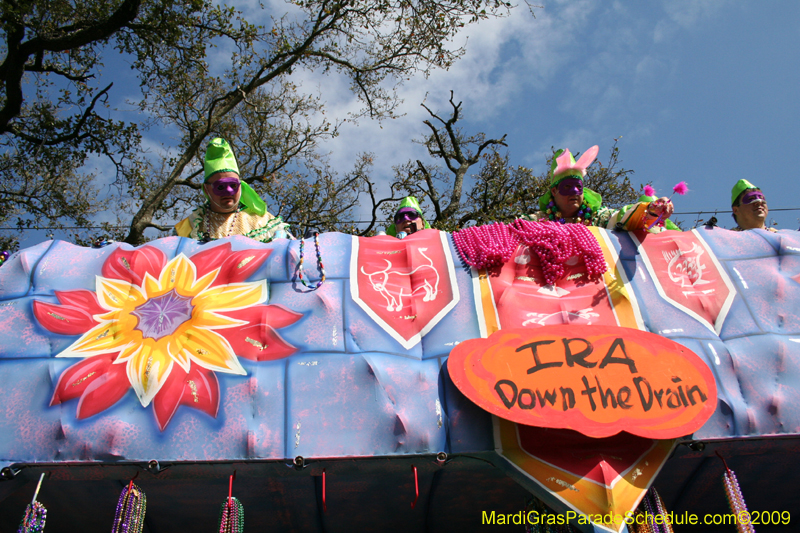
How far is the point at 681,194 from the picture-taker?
3.01 metres

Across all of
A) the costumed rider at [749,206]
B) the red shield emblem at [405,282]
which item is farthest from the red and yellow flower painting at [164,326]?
the costumed rider at [749,206]

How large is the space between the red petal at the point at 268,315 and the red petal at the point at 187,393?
0.33 metres

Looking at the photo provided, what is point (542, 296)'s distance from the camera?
9.36ft

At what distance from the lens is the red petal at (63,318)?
8.77 feet

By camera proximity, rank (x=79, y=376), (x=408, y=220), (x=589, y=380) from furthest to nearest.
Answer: (x=408, y=220), (x=79, y=376), (x=589, y=380)

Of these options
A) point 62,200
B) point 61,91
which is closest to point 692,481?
point 61,91

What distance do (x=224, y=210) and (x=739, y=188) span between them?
12.6ft

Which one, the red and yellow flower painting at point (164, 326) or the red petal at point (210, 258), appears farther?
the red petal at point (210, 258)

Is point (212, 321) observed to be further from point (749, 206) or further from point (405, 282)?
point (749, 206)

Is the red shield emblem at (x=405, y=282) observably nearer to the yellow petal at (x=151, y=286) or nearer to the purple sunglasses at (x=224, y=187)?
the yellow petal at (x=151, y=286)

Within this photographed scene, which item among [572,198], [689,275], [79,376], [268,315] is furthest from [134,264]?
[689,275]

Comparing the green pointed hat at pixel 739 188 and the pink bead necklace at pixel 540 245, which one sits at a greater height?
the green pointed hat at pixel 739 188

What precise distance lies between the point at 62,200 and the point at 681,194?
347 inches

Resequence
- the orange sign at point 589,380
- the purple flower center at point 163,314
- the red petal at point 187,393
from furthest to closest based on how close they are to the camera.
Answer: the purple flower center at point 163,314
the red petal at point 187,393
the orange sign at point 589,380
